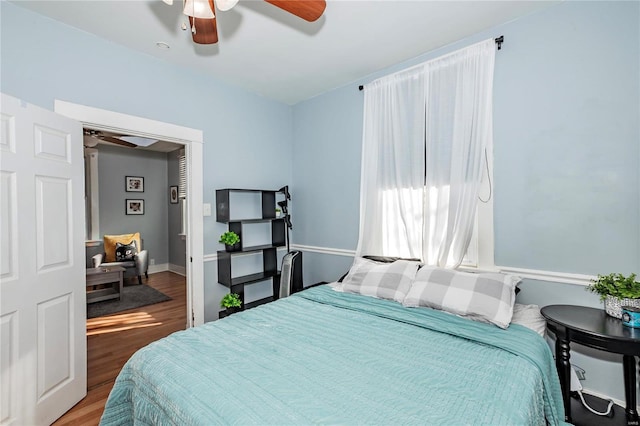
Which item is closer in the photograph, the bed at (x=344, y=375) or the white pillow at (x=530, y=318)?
the bed at (x=344, y=375)

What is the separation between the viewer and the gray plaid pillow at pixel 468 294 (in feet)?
6.00

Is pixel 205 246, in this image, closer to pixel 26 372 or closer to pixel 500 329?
pixel 26 372

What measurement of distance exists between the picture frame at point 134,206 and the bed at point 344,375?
5.24 m

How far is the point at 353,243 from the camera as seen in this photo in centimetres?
327

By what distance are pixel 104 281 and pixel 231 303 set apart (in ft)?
8.20

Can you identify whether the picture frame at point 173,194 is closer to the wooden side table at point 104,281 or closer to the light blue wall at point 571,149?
the wooden side table at point 104,281

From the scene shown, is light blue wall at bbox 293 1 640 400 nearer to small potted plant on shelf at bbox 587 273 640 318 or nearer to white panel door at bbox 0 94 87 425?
small potted plant on shelf at bbox 587 273 640 318

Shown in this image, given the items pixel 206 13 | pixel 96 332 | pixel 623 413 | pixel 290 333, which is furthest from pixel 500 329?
pixel 96 332

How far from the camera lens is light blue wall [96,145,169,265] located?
5656 millimetres

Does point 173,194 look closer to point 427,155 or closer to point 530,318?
point 427,155

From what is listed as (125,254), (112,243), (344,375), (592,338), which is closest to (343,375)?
(344,375)

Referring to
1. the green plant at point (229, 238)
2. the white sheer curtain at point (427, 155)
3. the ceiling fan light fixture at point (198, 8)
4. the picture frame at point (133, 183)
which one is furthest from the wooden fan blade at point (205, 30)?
the picture frame at point (133, 183)

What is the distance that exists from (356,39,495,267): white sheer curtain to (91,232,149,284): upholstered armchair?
404cm

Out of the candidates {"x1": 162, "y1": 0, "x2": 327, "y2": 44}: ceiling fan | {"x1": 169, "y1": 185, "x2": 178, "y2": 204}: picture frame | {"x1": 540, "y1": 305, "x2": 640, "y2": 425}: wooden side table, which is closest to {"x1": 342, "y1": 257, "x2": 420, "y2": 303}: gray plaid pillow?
{"x1": 540, "y1": 305, "x2": 640, "y2": 425}: wooden side table
